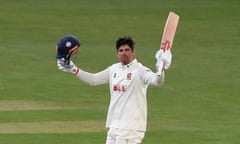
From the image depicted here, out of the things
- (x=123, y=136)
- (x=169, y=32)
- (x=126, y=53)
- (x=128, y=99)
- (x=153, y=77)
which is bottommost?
(x=123, y=136)

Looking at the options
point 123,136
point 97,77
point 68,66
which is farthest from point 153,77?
point 68,66

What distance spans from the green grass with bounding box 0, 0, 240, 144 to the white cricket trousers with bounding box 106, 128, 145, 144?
185 inches

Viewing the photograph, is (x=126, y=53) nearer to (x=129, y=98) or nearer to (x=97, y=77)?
(x=129, y=98)

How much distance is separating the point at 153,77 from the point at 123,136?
2.57ft

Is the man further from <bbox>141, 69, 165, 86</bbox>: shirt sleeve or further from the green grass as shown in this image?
the green grass

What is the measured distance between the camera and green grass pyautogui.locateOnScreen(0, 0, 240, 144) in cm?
1706

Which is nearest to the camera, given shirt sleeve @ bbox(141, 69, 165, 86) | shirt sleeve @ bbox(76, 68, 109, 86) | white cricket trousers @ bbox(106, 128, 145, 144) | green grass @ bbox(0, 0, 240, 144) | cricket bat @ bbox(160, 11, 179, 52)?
shirt sleeve @ bbox(141, 69, 165, 86)

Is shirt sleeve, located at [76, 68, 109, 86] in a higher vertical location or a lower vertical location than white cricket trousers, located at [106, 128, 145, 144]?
higher

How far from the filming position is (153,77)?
10.7 meters

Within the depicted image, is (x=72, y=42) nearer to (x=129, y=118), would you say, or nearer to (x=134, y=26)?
(x=129, y=118)

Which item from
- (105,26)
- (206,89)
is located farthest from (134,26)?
(206,89)

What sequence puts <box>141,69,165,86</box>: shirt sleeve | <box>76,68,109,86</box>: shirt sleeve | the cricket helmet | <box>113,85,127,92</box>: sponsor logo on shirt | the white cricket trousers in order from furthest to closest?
1. the cricket helmet
2. <box>76,68,109,86</box>: shirt sleeve
3. <box>113,85,127,92</box>: sponsor logo on shirt
4. the white cricket trousers
5. <box>141,69,165,86</box>: shirt sleeve

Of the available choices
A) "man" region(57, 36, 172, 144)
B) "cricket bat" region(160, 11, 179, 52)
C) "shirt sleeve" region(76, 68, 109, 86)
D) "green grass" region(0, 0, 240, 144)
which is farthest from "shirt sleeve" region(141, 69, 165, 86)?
"green grass" region(0, 0, 240, 144)

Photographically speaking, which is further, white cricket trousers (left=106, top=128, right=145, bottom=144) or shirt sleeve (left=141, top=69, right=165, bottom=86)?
white cricket trousers (left=106, top=128, right=145, bottom=144)
